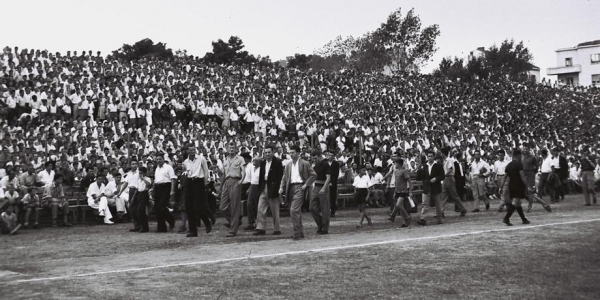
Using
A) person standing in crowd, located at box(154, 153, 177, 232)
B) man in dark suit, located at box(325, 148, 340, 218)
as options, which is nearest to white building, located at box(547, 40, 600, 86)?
man in dark suit, located at box(325, 148, 340, 218)

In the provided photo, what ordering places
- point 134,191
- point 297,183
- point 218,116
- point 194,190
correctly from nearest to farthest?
point 297,183, point 194,190, point 134,191, point 218,116

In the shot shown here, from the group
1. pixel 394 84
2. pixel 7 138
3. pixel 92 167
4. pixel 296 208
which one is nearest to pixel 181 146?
pixel 92 167

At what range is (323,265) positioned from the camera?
1015 cm

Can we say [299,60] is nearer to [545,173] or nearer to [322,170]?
[545,173]

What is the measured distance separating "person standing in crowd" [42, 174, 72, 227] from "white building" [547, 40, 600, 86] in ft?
253

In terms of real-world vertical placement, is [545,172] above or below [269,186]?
above

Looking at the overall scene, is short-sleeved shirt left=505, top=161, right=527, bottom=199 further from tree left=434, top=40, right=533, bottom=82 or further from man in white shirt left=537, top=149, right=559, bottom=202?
tree left=434, top=40, right=533, bottom=82

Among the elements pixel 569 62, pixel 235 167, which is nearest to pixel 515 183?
pixel 235 167

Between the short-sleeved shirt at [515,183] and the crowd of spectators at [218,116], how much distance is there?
6483mm

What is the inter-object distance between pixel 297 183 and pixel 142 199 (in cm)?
460

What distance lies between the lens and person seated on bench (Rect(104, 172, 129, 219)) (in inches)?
762

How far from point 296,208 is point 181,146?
462 inches

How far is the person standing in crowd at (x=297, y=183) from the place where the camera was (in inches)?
535

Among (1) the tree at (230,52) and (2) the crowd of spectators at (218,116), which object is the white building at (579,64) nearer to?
(1) the tree at (230,52)
